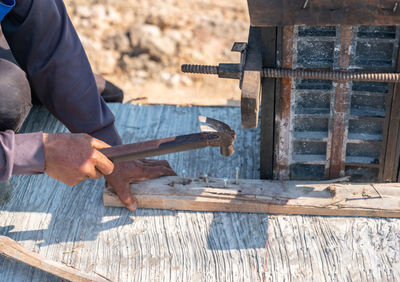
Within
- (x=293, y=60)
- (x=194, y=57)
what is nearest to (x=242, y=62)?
(x=293, y=60)

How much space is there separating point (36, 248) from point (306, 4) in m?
1.52

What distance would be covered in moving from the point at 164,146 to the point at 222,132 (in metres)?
0.24

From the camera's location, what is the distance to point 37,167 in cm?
205

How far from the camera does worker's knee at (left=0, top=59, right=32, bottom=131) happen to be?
2.36 m

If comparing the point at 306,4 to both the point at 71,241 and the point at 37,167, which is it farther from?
the point at 71,241

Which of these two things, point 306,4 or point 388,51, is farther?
point 388,51

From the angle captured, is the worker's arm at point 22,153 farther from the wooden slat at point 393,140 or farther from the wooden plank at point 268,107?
the wooden slat at point 393,140

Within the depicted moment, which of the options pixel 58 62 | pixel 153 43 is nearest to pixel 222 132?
pixel 58 62

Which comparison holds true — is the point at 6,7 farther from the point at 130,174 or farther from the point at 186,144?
the point at 186,144

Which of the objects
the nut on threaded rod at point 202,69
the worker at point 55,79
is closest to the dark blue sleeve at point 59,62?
the worker at point 55,79

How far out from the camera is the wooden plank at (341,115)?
2.06 m

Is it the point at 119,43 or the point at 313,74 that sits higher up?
the point at 313,74

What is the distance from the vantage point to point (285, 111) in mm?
2264

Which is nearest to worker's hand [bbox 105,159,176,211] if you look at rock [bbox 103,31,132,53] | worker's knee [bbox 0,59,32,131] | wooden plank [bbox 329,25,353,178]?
worker's knee [bbox 0,59,32,131]
